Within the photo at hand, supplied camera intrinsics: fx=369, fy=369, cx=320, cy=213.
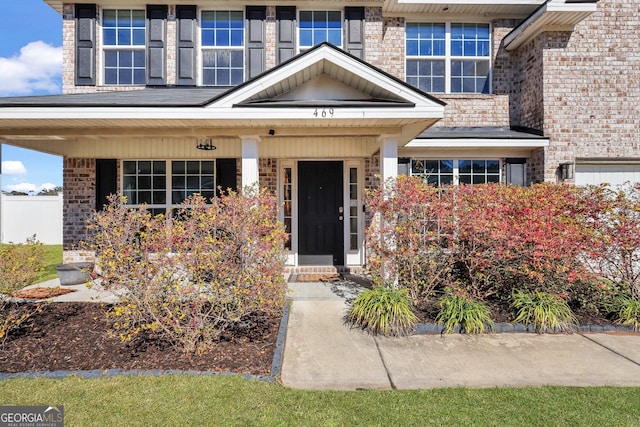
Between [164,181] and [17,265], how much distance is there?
178 inches

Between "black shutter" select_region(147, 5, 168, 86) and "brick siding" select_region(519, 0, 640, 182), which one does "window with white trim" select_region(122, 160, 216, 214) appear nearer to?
"black shutter" select_region(147, 5, 168, 86)

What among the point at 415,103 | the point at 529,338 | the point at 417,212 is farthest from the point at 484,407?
the point at 415,103

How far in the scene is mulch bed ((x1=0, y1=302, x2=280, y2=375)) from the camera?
3.95 m

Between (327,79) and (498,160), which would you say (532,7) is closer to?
(498,160)

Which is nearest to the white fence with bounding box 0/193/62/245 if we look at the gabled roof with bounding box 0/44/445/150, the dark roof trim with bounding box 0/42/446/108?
the gabled roof with bounding box 0/44/445/150

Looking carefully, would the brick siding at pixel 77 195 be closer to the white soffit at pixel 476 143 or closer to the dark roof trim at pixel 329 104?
the dark roof trim at pixel 329 104

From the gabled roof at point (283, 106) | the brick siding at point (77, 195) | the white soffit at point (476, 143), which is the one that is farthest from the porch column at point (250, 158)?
the brick siding at point (77, 195)

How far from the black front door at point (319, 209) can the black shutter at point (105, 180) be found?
4.31 meters

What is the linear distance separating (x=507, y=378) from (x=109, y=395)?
3.86m

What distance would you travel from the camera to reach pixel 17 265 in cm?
450

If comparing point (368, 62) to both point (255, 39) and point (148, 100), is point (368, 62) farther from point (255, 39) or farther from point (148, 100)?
point (148, 100)

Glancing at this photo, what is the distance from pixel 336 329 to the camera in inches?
199

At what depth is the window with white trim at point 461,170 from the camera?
353 inches
